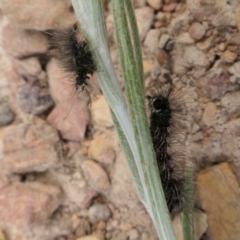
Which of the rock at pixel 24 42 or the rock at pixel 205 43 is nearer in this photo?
the rock at pixel 205 43

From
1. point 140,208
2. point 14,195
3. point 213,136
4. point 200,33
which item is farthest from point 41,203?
point 200,33

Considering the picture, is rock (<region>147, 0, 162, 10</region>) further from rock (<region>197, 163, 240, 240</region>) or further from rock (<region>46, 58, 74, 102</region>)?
rock (<region>197, 163, 240, 240</region>)

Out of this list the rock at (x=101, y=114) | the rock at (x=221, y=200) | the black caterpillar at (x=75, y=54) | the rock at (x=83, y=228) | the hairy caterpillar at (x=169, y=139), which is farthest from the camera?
the rock at (x=101, y=114)

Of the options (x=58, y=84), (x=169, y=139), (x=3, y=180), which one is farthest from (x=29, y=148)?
(x=169, y=139)

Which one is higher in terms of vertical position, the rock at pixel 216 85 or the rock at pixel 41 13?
the rock at pixel 41 13

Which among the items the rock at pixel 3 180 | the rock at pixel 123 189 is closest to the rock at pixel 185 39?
the rock at pixel 123 189

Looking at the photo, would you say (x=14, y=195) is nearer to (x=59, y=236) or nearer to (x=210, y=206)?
(x=59, y=236)

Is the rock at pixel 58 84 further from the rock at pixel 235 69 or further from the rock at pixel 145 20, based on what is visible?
the rock at pixel 235 69
